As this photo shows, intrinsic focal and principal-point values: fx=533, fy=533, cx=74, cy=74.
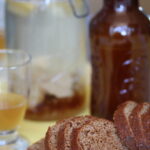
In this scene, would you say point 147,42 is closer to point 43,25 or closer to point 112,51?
point 112,51

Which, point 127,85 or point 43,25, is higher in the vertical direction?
point 43,25

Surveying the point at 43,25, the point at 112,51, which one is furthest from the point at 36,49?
the point at 112,51

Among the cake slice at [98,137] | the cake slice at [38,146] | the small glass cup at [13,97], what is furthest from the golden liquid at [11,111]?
the cake slice at [98,137]

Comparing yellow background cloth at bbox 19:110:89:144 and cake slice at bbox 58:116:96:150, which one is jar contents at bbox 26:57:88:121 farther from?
cake slice at bbox 58:116:96:150

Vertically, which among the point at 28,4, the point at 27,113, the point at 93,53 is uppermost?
the point at 28,4

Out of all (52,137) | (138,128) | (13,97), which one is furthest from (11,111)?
(138,128)

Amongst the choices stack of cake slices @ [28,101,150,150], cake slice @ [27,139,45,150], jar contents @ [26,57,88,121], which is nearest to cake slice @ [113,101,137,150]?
stack of cake slices @ [28,101,150,150]

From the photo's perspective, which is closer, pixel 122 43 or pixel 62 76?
pixel 122 43
